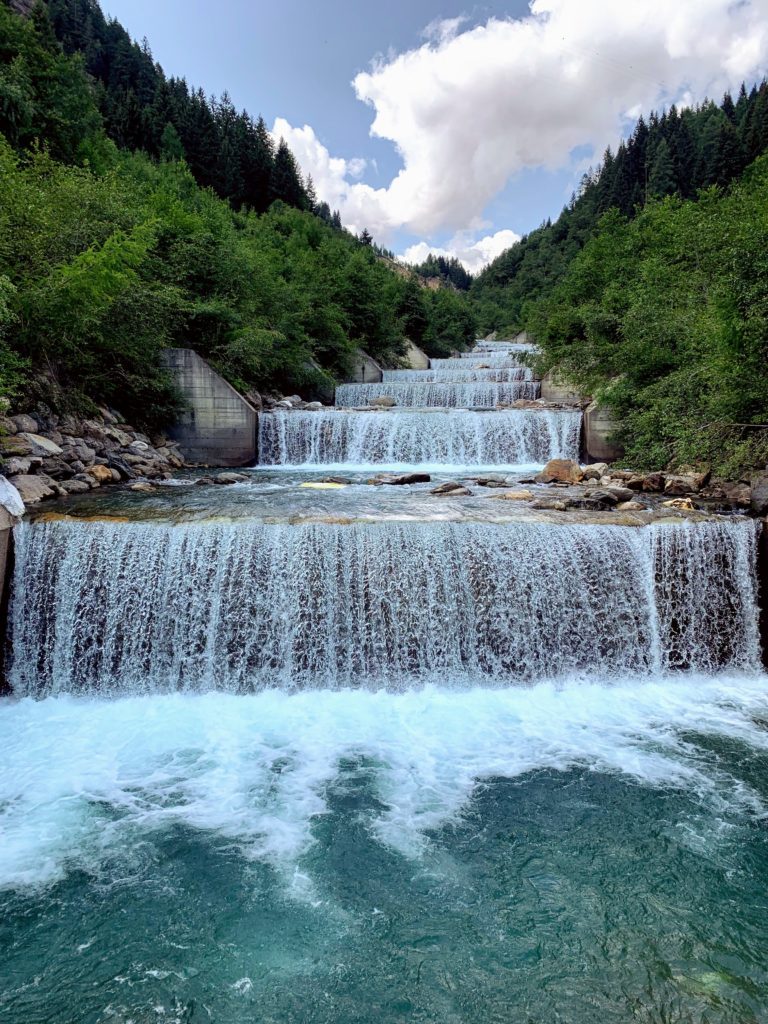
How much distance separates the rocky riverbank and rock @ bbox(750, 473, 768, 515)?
10.2 metres

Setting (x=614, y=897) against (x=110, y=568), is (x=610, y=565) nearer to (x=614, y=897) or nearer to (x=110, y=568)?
(x=614, y=897)

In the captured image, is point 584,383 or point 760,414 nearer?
point 760,414

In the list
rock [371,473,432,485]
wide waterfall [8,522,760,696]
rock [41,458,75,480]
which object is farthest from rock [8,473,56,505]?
rock [371,473,432,485]

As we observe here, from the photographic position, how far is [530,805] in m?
4.47

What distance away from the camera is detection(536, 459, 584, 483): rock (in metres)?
11.5

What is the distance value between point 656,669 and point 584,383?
10980 mm

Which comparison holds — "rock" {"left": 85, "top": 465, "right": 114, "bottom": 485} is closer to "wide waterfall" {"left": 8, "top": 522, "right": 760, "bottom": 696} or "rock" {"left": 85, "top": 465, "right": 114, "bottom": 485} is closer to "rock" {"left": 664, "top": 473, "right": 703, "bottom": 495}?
"wide waterfall" {"left": 8, "top": 522, "right": 760, "bottom": 696}

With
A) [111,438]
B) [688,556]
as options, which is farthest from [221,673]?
[111,438]

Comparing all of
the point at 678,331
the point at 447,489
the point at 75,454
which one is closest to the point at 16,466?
the point at 75,454

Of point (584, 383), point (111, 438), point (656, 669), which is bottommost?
point (656, 669)

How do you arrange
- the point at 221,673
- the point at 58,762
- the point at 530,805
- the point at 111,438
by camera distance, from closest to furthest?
the point at 530,805
the point at 58,762
the point at 221,673
the point at 111,438

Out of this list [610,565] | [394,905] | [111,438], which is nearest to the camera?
[394,905]

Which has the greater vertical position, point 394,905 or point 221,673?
point 221,673

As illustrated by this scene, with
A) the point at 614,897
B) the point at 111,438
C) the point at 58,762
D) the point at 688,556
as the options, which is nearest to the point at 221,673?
the point at 58,762
